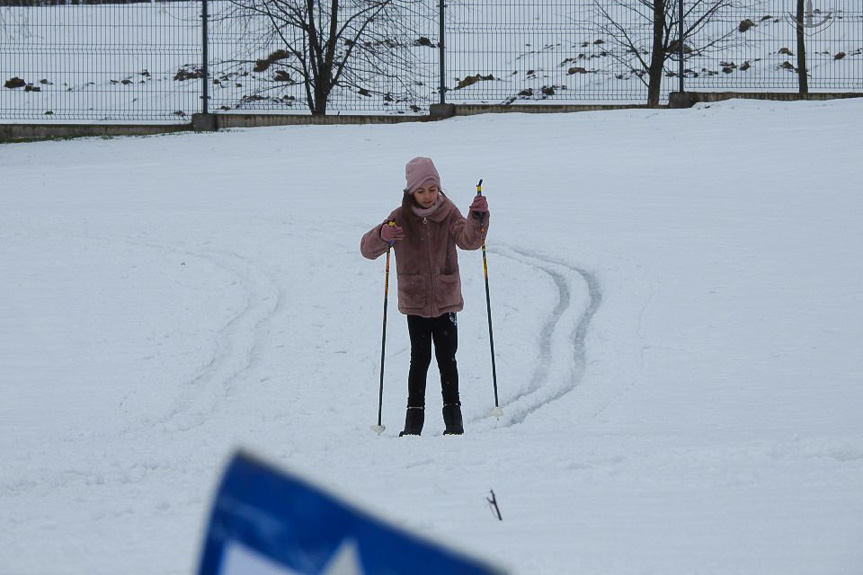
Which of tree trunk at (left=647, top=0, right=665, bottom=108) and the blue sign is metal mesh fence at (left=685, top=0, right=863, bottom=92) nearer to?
tree trunk at (left=647, top=0, right=665, bottom=108)

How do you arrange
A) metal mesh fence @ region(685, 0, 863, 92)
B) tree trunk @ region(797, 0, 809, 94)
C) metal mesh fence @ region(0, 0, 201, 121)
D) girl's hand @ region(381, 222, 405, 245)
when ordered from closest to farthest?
girl's hand @ region(381, 222, 405, 245), tree trunk @ region(797, 0, 809, 94), metal mesh fence @ region(0, 0, 201, 121), metal mesh fence @ region(685, 0, 863, 92)

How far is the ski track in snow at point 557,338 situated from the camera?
756cm

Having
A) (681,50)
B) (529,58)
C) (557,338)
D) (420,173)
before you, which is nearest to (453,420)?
(420,173)

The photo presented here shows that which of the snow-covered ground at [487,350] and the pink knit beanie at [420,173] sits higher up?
the pink knit beanie at [420,173]

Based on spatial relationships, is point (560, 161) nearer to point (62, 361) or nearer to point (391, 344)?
point (391, 344)

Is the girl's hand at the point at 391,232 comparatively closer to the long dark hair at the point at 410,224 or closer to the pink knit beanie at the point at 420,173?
the long dark hair at the point at 410,224

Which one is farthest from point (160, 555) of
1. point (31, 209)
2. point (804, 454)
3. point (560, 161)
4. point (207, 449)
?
point (560, 161)

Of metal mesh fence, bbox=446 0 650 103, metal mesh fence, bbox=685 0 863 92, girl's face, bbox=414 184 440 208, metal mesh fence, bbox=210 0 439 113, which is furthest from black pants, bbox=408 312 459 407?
metal mesh fence, bbox=685 0 863 92

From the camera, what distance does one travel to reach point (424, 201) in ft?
20.3

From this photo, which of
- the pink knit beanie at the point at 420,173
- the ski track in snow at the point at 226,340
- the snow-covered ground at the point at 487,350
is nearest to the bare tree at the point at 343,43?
the snow-covered ground at the point at 487,350

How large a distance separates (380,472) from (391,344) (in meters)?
3.82

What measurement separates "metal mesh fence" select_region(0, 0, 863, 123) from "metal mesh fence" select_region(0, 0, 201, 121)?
0.04 m

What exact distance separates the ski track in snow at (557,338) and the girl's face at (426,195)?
1.55m

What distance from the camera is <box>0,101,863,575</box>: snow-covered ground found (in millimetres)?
4594
